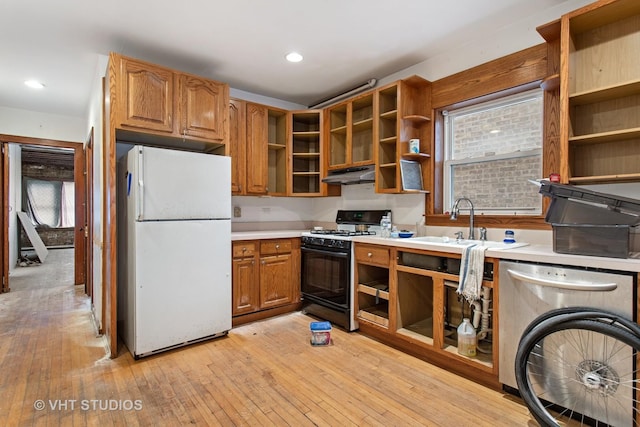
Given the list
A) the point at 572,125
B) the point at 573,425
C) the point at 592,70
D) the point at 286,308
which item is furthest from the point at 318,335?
the point at 592,70

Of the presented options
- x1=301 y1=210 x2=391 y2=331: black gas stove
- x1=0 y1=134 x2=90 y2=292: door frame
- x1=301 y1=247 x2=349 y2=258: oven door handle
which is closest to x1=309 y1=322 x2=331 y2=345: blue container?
x1=301 y1=210 x2=391 y2=331: black gas stove

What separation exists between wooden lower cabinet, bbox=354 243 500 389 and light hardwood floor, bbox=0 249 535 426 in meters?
0.11

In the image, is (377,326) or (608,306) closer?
(608,306)

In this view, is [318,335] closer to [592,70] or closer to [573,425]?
[573,425]

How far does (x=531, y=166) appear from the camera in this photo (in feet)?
8.42

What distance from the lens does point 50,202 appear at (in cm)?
977

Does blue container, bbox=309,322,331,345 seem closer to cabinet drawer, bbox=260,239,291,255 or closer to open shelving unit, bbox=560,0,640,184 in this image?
cabinet drawer, bbox=260,239,291,255

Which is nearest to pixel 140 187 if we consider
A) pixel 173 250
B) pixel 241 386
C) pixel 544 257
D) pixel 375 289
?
pixel 173 250

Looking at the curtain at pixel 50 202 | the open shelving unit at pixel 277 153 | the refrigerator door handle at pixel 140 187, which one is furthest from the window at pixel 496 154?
the curtain at pixel 50 202

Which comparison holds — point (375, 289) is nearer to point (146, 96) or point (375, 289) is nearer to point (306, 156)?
point (306, 156)

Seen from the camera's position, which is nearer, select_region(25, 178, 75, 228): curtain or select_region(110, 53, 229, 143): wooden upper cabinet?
select_region(110, 53, 229, 143): wooden upper cabinet

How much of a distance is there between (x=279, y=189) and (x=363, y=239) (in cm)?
152

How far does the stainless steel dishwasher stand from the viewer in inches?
63.1

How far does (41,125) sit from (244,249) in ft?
12.2
